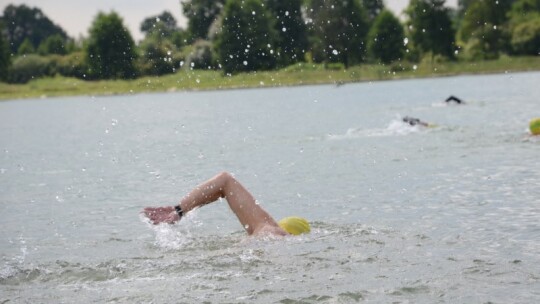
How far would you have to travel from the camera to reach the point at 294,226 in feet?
48.9

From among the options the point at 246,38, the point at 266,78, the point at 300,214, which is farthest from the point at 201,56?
the point at 300,214

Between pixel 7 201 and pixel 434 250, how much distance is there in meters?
13.0

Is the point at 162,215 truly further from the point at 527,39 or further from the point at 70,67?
the point at 70,67

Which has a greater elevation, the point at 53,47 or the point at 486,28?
the point at 53,47

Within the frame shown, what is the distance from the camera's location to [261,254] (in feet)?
44.4

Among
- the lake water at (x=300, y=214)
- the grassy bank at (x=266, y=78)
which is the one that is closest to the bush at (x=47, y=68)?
the grassy bank at (x=266, y=78)

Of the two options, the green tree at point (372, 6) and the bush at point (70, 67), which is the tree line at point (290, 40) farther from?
the green tree at point (372, 6)

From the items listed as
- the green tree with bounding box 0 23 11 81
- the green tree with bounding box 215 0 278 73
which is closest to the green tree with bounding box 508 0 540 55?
the green tree with bounding box 215 0 278 73

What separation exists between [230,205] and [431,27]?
118 m

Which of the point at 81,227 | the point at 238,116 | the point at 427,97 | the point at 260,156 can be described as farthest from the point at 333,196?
the point at 427,97

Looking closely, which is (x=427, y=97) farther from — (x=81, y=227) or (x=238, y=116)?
(x=81, y=227)

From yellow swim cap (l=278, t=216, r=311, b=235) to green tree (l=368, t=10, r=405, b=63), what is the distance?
11156 cm

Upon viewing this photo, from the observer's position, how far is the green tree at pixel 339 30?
128625 millimetres

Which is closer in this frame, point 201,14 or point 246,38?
point 246,38
